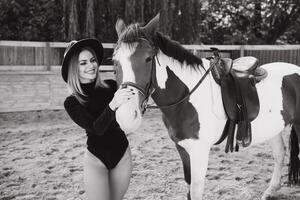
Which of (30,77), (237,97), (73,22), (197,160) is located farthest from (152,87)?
(73,22)

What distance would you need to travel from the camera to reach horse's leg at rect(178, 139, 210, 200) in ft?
7.80

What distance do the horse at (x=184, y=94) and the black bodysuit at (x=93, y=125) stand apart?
0.76ft

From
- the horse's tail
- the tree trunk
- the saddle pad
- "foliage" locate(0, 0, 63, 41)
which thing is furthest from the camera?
"foliage" locate(0, 0, 63, 41)

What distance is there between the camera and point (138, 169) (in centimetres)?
409

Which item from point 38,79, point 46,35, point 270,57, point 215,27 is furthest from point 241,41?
point 38,79

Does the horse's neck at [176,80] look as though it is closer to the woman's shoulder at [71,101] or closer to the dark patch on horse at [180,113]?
the dark patch on horse at [180,113]

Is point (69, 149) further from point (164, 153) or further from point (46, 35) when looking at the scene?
point (46, 35)

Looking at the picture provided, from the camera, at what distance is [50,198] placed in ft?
10.7

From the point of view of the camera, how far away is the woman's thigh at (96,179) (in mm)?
2043

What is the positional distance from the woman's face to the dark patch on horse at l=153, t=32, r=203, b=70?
453 mm

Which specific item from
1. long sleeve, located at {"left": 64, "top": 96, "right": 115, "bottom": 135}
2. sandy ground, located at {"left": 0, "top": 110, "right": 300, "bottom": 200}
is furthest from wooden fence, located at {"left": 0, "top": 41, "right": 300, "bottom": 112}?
long sleeve, located at {"left": 64, "top": 96, "right": 115, "bottom": 135}

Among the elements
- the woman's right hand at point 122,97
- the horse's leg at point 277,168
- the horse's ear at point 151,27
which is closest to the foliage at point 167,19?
the horse's leg at point 277,168

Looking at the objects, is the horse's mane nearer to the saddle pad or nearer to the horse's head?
the horse's head

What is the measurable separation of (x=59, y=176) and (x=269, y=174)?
8.61 feet
